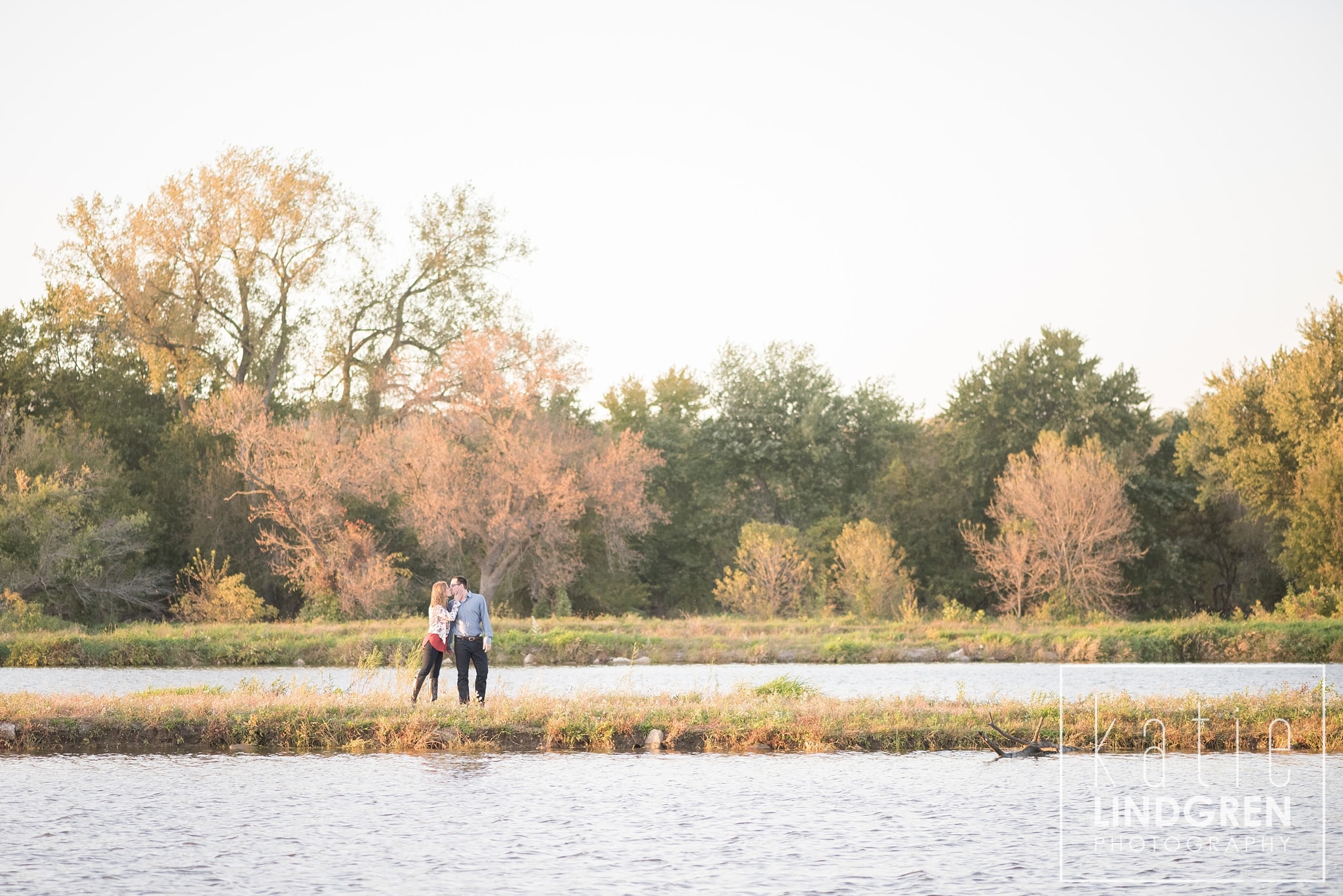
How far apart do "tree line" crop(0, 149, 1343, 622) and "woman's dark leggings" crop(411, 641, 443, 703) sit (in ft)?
80.5

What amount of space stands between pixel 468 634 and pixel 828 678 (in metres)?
11.9

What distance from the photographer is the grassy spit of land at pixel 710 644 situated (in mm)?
31391

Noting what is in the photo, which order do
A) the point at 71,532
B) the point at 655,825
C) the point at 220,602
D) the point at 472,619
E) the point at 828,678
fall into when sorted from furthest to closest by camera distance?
1. the point at 220,602
2. the point at 71,532
3. the point at 828,678
4. the point at 472,619
5. the point at 655,825

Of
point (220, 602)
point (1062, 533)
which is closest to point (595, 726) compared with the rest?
point (220, 602)

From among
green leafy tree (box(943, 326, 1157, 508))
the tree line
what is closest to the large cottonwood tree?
the tree line

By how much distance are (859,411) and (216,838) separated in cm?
4874

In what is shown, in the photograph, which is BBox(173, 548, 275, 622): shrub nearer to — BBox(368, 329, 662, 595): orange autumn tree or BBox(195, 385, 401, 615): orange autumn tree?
BBox(195, 385, 401, 615): orange autumn tree

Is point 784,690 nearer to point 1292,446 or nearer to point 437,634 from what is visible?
point 437,634

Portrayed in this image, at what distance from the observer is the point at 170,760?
1484 cm

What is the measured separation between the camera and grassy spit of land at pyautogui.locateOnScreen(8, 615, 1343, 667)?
31391 millimetres

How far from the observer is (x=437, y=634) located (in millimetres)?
17500

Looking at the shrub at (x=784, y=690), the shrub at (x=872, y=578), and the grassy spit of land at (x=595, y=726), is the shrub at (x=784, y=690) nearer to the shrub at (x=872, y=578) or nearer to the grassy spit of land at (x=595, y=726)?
the grassy spit of land at (x=595, y=726)

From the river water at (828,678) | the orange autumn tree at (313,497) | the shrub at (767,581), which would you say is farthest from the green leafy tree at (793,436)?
the river water at (828,678)

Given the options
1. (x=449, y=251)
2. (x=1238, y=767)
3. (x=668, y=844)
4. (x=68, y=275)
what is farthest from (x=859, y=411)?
(x=668, y=844)
